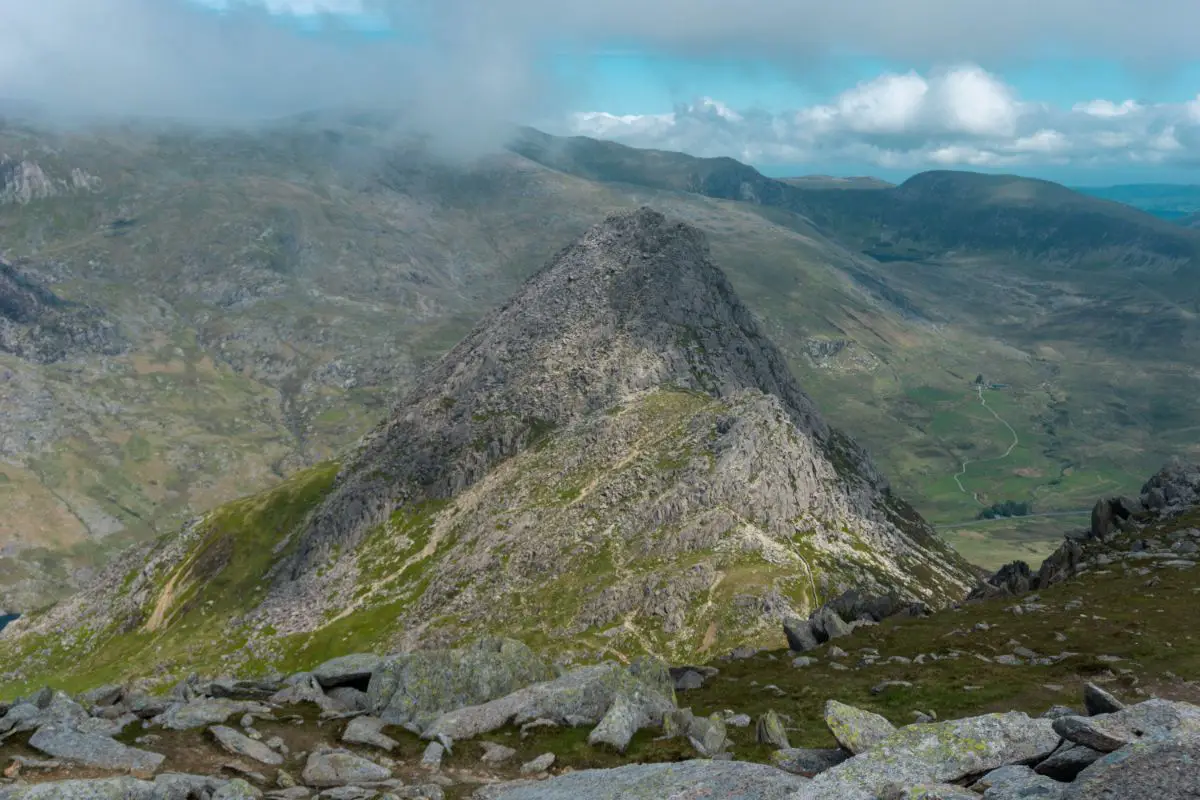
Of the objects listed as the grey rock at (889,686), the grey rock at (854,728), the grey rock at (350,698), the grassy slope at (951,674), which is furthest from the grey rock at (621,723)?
the grey rock at (889,686)

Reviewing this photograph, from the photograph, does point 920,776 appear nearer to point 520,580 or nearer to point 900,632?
point 900,632

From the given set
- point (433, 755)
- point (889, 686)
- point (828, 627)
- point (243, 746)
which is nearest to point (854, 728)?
point (433, 755)

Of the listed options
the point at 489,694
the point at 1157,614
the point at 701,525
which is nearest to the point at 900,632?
the point at 1157,614

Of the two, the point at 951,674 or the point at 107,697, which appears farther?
the point at 951,674

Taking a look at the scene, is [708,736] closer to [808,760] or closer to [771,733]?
[771,733]

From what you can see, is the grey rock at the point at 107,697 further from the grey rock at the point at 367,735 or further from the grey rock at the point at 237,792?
the grey rock at the point at 237,792

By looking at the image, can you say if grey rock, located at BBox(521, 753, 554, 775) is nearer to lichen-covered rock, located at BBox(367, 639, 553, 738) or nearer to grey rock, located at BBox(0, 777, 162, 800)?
lichen-covered rock, located at BBox(367, 639, 553, 738)
